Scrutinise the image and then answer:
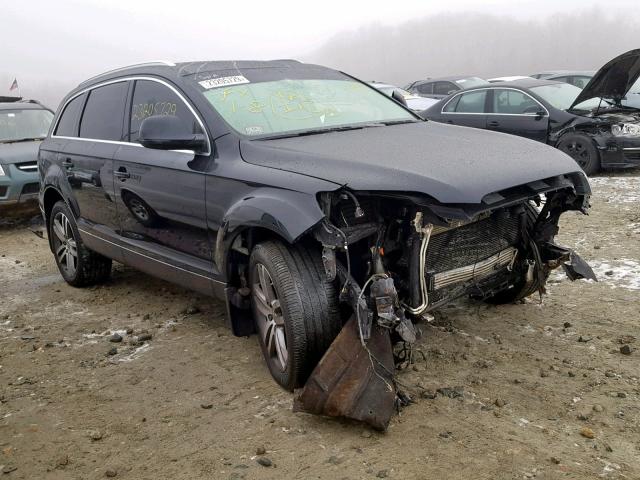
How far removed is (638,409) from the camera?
10.4 feet

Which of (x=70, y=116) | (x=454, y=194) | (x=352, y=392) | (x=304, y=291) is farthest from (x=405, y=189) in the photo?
(x=70, y=116)

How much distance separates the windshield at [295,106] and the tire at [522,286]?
1.14 m

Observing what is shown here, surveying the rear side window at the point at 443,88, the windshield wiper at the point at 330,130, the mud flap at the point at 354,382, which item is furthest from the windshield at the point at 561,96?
the mud flap at the point at 354,382

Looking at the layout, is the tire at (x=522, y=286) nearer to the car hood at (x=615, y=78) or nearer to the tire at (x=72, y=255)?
the tire at (x=72, y=255)

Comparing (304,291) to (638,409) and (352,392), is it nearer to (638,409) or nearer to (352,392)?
(352,392)

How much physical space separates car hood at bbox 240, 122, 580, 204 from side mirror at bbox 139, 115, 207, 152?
1.05 ft

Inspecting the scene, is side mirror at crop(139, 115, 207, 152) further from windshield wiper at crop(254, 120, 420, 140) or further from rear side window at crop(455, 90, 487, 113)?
rear side window at crop(455, 90, 487, 113)

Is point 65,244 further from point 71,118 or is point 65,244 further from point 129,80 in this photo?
point 129,80

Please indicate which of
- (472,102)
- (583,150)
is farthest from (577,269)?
(472,102)

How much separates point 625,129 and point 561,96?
1451mm

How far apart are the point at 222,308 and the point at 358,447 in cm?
222

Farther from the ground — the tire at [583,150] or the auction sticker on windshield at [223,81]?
the auction sticker on windshield at [223,81]

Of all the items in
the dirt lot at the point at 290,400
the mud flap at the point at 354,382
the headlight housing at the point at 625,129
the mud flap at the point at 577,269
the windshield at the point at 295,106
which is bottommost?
the dirt lot at the point at 290,400

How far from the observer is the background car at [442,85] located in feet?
53.0
